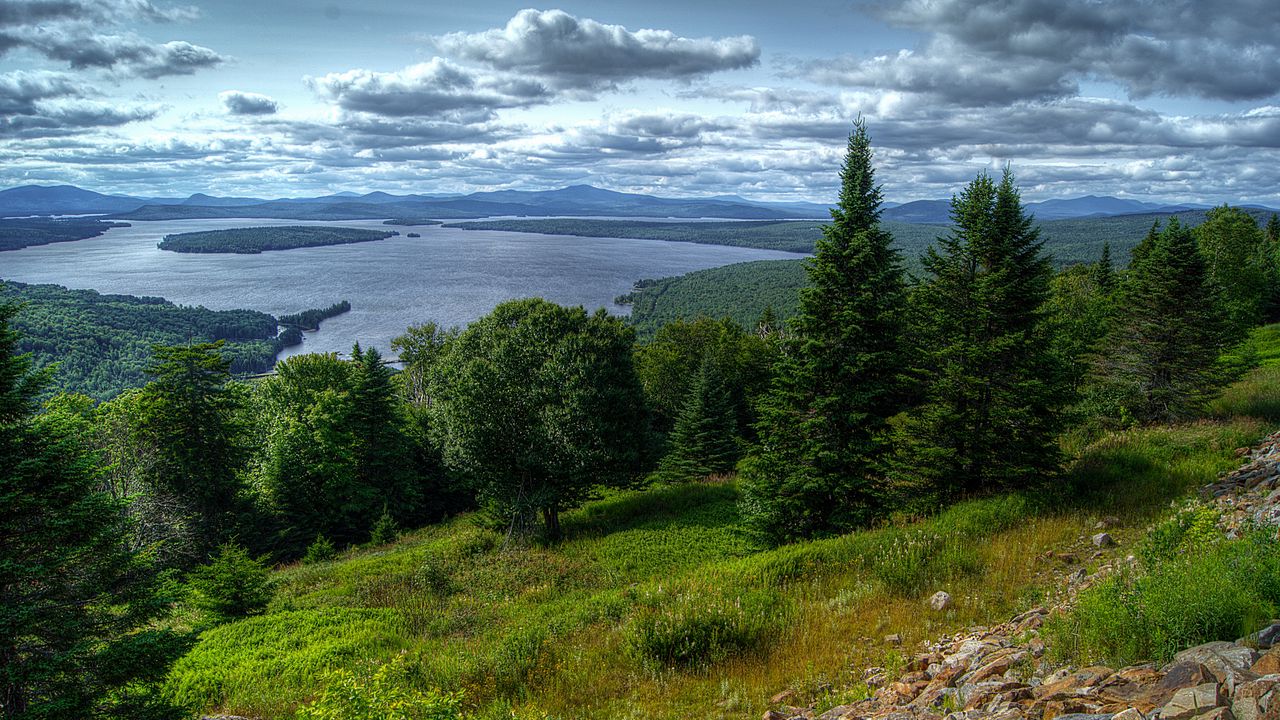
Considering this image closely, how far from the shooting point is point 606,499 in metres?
29.1

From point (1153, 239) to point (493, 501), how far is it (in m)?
50.0

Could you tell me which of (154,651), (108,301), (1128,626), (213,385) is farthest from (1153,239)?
(108,301)

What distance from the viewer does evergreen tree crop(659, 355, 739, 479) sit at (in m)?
34.3

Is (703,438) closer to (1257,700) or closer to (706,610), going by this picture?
(706,610)

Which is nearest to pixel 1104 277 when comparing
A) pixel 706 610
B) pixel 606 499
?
pixel 606 499

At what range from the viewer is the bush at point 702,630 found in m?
8.22

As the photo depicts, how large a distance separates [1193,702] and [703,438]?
3194cm

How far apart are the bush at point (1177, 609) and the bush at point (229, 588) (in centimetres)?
1736

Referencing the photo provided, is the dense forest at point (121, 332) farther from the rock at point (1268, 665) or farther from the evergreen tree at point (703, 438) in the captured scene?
the rock at point (1268, 665)

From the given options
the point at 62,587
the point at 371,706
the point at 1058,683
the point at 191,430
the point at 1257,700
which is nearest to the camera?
the point at 1257,700

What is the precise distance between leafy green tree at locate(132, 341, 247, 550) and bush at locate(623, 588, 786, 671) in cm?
2734

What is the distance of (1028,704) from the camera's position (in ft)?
14.7

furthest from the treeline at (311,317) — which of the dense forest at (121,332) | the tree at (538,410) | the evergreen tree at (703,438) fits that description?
the tree at (538,410)

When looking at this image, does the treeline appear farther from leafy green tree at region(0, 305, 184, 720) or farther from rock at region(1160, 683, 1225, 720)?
rock at region(1160, 683, 1225, 720)
